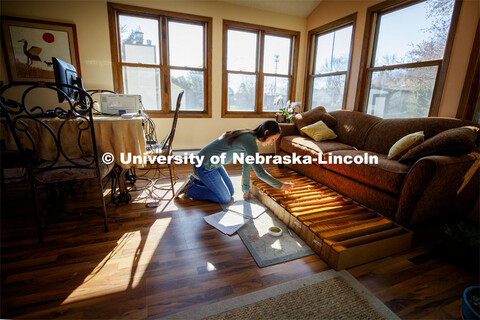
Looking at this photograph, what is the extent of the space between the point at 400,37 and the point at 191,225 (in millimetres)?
3417

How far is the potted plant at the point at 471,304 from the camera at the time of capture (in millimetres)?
1063

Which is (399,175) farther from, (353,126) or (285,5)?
(285,5)

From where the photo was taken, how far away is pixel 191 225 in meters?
1.94

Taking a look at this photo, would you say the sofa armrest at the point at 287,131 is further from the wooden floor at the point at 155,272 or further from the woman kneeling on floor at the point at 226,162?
the wooden floor at the point at 155,272

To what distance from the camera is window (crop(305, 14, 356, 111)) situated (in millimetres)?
3623

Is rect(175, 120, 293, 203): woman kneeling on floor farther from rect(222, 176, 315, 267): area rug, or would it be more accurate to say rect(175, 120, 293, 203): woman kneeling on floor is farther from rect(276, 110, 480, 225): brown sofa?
rect(276, 110, 480, 225): brown sofa

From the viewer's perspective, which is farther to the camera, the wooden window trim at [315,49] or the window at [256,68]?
the window at [256,68]

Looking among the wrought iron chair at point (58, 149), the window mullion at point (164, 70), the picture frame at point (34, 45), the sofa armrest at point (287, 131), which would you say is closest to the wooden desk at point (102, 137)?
the wrought iron chair at point (58, 149)

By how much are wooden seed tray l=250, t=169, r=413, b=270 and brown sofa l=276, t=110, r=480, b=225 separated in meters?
0.17

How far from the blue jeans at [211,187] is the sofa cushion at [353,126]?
70.4 inches

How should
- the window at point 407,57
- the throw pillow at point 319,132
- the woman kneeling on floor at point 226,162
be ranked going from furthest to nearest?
the throw pillow at point 319,132 < the window at point 407,57 < the woman kneeling on floor at point 226,162

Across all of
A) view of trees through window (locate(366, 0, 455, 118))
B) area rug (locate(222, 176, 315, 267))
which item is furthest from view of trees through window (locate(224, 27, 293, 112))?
area rug (locate(222, 176, 315, 267))

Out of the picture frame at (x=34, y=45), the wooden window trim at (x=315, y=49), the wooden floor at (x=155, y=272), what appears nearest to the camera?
the wooden floor at (x=155, y=272)

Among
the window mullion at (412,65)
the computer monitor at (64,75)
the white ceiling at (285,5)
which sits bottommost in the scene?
the computer monitor at (64,75)
